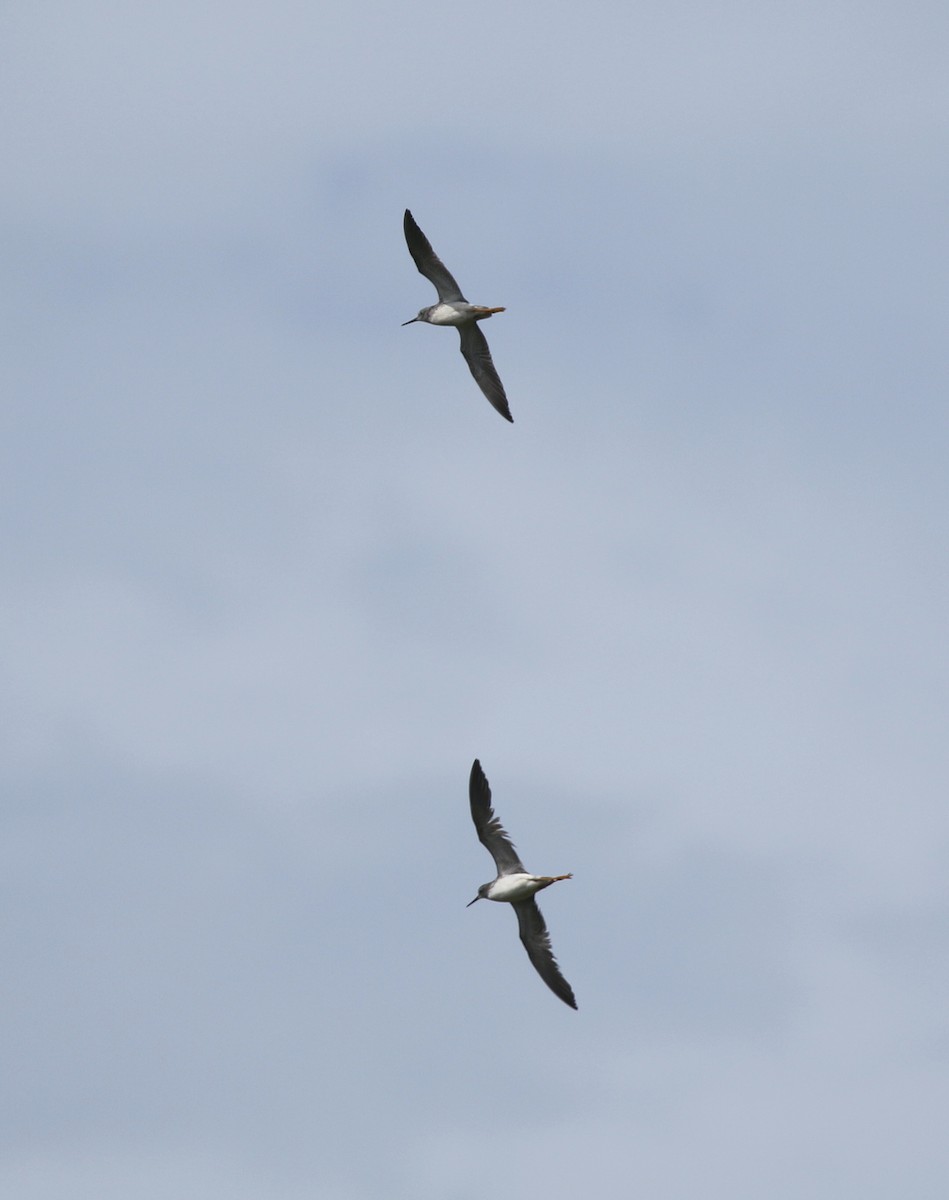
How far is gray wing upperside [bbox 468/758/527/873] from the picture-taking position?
39.8 metres

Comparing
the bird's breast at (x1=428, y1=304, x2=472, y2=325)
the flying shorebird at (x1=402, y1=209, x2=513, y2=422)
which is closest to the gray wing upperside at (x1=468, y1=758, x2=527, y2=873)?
the flying shorebird at (x1=402, y1=209, x2=513, y2=422)

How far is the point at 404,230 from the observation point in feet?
144

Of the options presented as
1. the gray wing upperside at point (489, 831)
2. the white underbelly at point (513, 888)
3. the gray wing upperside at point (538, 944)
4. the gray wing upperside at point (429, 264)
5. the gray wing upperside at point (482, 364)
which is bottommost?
the gray wing upperside at point (538, 944)

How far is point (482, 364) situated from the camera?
1795 inches

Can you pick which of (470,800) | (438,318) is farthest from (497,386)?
(470,800)

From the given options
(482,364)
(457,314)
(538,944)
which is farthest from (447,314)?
(538,944)

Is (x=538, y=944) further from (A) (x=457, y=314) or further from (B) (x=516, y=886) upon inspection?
(A) (x=457, y=314)

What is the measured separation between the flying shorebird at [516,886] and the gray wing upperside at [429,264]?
11.7 m

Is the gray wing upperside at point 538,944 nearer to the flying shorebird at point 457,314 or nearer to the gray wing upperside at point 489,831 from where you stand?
the gray wing upperside at point 489,831

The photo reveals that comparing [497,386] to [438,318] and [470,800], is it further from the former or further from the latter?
[470,800]

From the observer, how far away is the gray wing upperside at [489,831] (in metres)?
39.8

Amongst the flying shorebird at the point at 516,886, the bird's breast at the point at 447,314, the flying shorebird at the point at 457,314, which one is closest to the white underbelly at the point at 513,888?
the flying shorebird at the point at 516,886

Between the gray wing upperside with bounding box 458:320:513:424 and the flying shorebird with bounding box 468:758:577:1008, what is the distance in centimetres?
967

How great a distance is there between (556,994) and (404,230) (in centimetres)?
1704
